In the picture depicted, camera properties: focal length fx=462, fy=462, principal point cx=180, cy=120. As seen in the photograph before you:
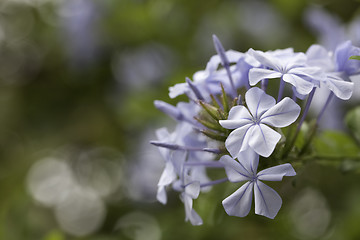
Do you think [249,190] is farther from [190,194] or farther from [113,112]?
[113,112]

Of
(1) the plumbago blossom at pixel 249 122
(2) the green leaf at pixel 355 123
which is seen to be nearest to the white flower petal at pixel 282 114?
(1) the plumbago blossom at pixel 249 122

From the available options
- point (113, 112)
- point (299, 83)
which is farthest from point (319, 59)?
point (113, 112)

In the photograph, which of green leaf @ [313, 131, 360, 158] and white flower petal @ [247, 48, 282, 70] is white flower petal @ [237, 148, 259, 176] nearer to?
white flower petal @ [247, 48, 282, 70]

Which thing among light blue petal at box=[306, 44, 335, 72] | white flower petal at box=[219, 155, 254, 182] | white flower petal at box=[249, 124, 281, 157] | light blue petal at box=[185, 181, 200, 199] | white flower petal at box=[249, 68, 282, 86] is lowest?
light blue petal at box=[185, 181, 200, 199]

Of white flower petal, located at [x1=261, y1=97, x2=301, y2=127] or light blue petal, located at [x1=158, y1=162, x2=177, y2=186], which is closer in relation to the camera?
white flower petal, located at [x1=261, y1=97, x2=301, y2=127]

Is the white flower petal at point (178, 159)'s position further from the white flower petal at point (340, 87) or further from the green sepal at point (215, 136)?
Result: the white flower petal at point (340, 87)

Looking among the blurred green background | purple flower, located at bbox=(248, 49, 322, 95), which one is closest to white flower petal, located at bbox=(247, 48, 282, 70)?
purple flower, located at bbox=(248, 49, 322, 95)
